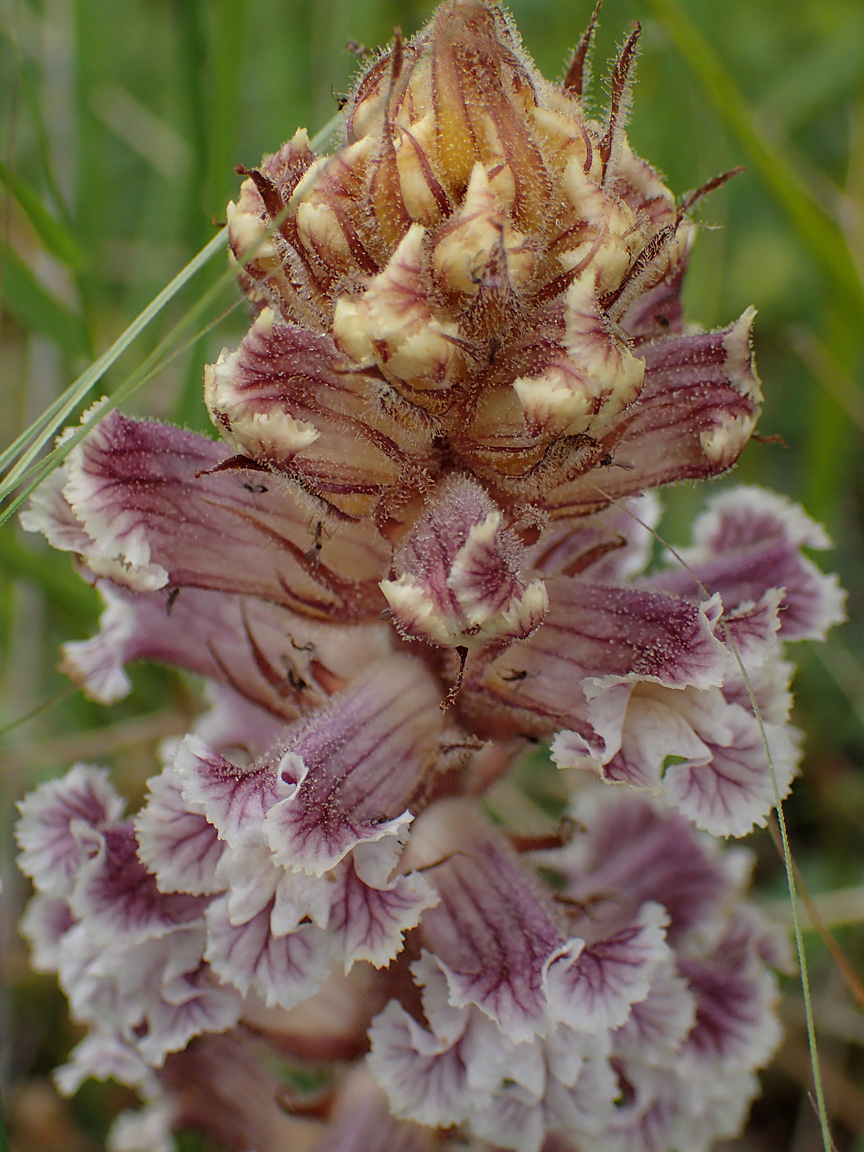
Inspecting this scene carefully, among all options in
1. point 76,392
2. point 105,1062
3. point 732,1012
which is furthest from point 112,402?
point 732,1012

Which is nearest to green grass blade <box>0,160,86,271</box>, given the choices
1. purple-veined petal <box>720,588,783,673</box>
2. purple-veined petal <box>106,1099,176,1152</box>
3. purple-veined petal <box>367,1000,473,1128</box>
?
purple-veined petal <box>720,588,783,673</box>

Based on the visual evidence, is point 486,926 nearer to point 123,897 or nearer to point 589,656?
point 589,656

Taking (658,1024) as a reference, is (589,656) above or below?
above

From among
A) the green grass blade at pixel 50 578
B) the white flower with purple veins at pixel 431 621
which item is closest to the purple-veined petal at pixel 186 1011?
the white flower with purple veins at pixel 431 621

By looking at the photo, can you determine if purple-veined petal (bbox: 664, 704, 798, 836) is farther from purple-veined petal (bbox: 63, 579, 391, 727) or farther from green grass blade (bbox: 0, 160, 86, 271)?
green grass blade (bbox: 0, 160, 86, 271)

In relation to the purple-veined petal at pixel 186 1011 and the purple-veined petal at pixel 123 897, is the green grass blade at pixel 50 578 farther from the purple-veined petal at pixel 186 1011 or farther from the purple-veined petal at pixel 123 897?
the purple-veined petal at pixel 186 1011

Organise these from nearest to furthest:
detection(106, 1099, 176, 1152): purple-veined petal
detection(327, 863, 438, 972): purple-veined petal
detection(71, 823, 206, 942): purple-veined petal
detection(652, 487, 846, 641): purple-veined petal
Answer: detection(327, 863, 438, 972): purple-veined petal → detection(71, 823, 206, 942): purple-veined petal → detection(652, 487, 846, 641): purple-veined petal → detection(106, 1099, 176, 1152): purple-veined petal
